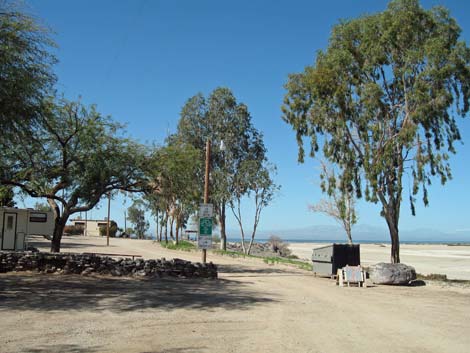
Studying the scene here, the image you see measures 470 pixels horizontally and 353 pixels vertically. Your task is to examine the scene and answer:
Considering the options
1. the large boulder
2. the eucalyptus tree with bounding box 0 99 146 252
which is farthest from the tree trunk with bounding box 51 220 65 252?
the large boulder

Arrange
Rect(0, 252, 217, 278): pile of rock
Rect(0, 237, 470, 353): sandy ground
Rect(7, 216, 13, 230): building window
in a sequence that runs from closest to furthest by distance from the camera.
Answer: Rect(0, 237, 470, 353): sandy ground < Rect(0, 252, 217, 278): pile of rock < Rect(7, 216, 13, 230): building window

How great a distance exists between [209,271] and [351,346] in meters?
11.3

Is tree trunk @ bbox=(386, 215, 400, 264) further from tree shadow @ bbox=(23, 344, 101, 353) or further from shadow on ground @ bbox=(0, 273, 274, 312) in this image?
tree shadow @ bbox=(23, 344, 101, 353)

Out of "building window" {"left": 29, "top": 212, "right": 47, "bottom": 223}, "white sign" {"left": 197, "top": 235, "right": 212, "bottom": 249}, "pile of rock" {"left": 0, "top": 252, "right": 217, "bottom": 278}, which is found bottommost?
Answer: "pile of rock" {"left": 0, "top": 252, "right": 217, "bottom": 278}

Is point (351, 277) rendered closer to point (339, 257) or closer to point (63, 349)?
point (339, 257)

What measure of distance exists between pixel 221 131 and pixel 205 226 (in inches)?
879

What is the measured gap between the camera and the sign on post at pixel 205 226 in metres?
20.4

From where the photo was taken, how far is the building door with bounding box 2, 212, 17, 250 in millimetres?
23830

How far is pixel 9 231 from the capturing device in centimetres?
2414

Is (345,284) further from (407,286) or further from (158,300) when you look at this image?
(158,300)

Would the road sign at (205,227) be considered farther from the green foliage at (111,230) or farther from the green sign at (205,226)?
the green foliage at (111,230)

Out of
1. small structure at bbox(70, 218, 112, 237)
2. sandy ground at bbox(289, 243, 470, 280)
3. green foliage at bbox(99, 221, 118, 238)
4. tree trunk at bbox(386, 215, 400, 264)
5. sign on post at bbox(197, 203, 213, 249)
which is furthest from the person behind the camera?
small structure at bbox(70, 218, 112, 237)

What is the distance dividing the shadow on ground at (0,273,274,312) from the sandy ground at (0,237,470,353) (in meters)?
0.03

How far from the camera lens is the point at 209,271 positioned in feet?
62.8
